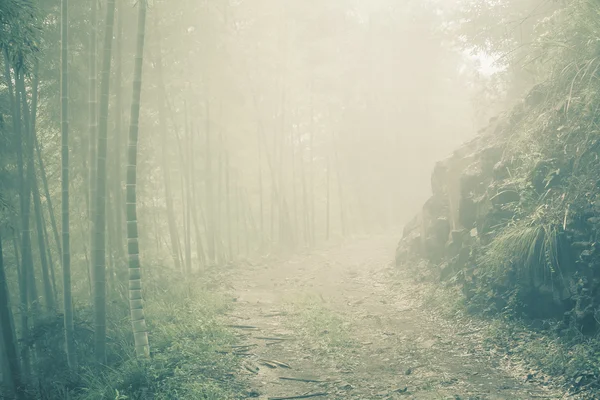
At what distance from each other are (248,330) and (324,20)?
1475cm

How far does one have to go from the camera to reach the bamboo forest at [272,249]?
5.96 m

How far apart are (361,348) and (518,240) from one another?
2832mm

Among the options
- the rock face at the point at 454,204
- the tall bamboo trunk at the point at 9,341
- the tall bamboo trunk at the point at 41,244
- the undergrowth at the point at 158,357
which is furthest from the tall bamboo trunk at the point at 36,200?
the rock face at the point at 454,204

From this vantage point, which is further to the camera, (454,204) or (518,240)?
(454,204)

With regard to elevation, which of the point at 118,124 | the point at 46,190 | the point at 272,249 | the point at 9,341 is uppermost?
the point at 118,124

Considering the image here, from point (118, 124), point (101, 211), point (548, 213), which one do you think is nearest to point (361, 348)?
point (548, 213)

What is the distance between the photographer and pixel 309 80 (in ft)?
68.5

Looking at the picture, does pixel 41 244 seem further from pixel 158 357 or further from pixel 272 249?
pixel 272 249

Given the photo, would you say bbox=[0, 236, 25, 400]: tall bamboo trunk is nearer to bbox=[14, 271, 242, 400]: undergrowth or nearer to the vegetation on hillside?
bbox=[14, 271, 242, 400]: undergrowth

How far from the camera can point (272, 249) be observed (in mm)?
20484

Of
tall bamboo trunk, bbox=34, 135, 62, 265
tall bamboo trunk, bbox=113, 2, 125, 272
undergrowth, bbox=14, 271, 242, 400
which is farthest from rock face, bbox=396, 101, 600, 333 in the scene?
tall bamboo trunk, bbox=34, 135, 62, 265

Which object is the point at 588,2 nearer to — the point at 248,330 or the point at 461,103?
the point at 248,330

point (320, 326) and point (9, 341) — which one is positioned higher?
point (9, 341)

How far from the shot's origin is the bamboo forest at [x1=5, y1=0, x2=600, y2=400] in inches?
235
